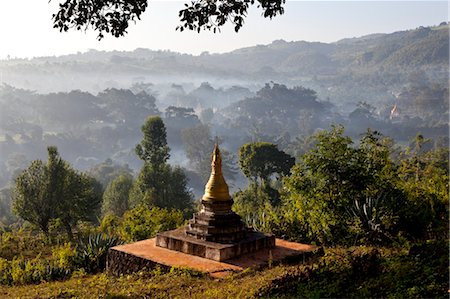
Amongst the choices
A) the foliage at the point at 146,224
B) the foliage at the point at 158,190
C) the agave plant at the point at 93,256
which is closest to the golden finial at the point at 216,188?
the agave plant at the point at 93,256

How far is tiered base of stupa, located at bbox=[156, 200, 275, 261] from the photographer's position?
33.8 ft

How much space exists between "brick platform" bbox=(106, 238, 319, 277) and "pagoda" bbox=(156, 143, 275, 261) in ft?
0.45

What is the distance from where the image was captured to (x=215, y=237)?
10562 millimetres

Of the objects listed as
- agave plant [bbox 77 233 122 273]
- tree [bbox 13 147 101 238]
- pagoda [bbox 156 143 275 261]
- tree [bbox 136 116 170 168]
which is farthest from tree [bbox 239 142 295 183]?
pagoda [bbox 156 143 275 261]

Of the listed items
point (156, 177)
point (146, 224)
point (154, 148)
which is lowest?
point (156, 177)

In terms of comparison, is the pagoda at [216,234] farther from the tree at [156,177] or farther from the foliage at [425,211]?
the tree at [156,177]

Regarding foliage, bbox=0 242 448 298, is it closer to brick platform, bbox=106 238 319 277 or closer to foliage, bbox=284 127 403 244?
brick platform, bbox=106 238 319 277

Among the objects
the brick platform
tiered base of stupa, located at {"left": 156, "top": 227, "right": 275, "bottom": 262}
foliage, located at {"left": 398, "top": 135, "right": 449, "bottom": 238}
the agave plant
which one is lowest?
the agave plant

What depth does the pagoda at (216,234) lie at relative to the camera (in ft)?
33.7

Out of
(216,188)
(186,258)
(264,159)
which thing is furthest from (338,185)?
(264,159)

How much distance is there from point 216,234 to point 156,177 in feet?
74.1

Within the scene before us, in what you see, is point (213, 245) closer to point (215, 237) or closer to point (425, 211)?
point (215, 237)

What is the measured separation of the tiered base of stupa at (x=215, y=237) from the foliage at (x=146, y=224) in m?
2.74

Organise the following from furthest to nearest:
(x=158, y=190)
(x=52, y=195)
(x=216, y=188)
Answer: (x=158, y=190), (x=52, y=195), (x=216, y=188)
